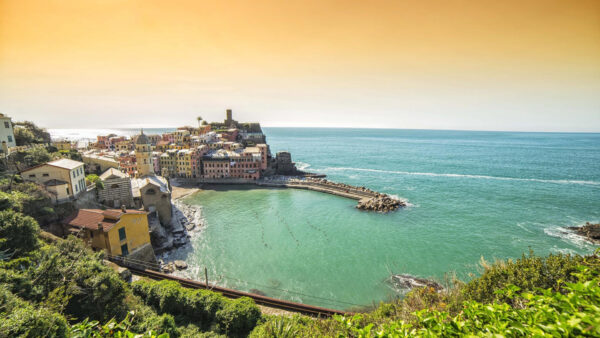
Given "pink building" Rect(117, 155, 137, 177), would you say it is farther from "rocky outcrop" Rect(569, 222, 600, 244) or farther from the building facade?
"rocky outcrop" Rect(569, 222, 600, 244)

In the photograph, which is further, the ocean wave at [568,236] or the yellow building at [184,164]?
the yellow building at [184,164]

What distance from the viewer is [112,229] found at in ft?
59.8

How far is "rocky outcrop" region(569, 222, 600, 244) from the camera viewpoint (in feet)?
92.4

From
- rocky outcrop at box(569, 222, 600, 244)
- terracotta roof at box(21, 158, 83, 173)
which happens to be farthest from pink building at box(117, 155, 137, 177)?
rocky outcrop at box(569, 222, 600, 244)

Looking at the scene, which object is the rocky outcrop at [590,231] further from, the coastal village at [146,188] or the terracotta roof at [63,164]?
the terracotta roof at [63,164]

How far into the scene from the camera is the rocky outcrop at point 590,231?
92.4 ft

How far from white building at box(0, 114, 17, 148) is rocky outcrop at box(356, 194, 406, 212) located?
4622cm

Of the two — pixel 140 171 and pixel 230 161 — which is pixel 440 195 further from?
pixel 140 171

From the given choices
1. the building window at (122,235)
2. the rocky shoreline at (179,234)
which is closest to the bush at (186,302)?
the building window at (122,235)

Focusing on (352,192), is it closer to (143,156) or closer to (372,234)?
(372,234)

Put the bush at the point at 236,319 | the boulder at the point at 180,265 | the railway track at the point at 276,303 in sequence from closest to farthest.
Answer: the bush at the point at 236,319, the railway track at the point at 276,303, the boulder at the point at 180,265

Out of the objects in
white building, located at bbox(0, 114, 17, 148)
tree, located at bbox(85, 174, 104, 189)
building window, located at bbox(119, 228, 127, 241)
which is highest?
white building, located at bbox(0, 114, 17, 148)

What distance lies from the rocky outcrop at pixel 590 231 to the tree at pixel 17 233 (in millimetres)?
49809

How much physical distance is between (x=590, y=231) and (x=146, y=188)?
174 feet
